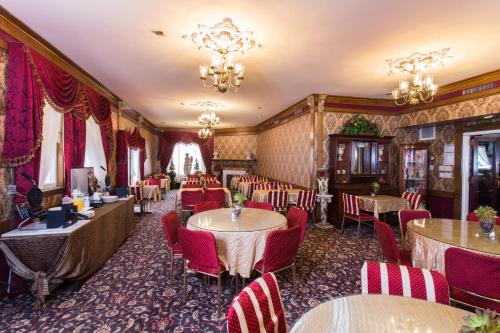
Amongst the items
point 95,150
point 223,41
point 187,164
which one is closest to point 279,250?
point 223,41

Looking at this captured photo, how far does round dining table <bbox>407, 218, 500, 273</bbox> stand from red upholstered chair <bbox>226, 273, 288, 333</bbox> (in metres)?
1.89

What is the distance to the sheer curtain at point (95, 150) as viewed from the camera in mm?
5348

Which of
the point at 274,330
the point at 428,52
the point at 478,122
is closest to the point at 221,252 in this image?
the point at 274,330

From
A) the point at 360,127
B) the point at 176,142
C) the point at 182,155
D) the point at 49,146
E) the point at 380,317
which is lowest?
the point at 380,317

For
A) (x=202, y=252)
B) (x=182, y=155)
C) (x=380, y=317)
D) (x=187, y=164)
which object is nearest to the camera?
(x=380, y=317)

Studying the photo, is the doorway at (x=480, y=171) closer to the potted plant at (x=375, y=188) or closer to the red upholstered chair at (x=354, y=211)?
the potted plant at (x=375, y=188)

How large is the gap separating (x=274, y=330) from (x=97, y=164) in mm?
5587

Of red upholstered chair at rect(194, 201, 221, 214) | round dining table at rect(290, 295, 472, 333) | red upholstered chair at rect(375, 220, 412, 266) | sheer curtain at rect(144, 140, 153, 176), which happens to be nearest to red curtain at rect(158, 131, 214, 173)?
sheer curtain at rect(144, 140, 153, 176)

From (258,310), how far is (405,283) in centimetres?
98

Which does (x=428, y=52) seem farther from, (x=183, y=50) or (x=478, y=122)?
(x=183, y=50)

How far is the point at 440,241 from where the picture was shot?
2477 millimetres

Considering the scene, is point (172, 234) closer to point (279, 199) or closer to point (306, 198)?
point (279, 199)

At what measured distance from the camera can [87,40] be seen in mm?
3441

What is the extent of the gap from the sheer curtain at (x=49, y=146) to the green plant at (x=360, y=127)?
576 centimetres
